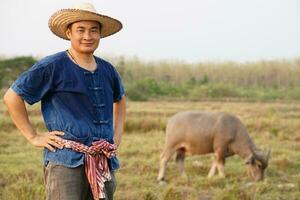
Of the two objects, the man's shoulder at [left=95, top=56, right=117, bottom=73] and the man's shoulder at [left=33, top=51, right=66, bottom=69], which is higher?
the man's shoulder at [left=33, top=51, right=66, bottom=69]

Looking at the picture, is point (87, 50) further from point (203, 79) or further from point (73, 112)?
point (203, 79)

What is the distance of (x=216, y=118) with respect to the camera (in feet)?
31.1

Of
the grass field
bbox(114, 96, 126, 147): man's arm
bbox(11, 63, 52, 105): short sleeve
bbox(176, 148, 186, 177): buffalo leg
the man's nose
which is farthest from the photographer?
bbox(176, 148, 186, 177): buffalo leg

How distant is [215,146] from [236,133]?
1.34ft

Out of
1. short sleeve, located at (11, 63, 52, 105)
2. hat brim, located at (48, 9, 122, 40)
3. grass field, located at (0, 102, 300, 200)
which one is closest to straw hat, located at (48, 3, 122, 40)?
hat brim, located at (48, 9, 122, 40)

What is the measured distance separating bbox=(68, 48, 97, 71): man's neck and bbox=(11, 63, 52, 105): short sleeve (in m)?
0.19

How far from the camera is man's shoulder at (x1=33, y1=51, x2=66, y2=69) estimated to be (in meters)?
3.10

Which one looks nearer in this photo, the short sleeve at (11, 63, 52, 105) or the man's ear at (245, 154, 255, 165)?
the short sleeve at (11, 63, 52, 105)

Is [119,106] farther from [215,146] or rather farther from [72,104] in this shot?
[215,146]

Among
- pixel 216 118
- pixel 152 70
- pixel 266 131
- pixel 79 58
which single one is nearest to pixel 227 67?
pixel 152 70

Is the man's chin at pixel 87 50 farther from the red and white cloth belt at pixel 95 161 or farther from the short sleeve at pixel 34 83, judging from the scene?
the red and white cloth belt at pixel 95 161

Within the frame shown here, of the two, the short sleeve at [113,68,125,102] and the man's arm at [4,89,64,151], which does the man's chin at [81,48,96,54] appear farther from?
the man's arm at [4,89,64,151]

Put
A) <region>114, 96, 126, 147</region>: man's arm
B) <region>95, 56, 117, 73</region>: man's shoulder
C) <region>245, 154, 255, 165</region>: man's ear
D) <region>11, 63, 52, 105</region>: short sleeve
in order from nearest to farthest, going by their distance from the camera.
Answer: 1. <region>11, 63, 52, 105</region>: short sleeve
2. <region>95, 56, 117, 73</region>: man's shoulder
3. <region>114, 96, 126, 147</region>: man's arm
4. <region>245, 154, 255, 165</region>: man's ear

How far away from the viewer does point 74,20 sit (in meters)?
3.23
